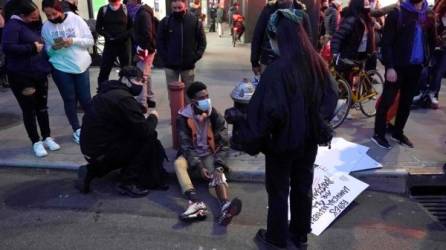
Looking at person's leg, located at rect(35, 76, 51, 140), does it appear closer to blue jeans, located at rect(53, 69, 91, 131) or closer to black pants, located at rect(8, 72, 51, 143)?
black pants, located at rect(8, 72, 51, 143)

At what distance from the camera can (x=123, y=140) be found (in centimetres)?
450

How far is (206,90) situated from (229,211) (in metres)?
1.30

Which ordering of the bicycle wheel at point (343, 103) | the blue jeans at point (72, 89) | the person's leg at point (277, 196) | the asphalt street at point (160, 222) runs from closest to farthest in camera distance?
the person's leg at point (277, 196)
the asphalt street at point (160, 222)
the blue jeans at point (72, 89)
the bicycle wheel at point (343, 103)

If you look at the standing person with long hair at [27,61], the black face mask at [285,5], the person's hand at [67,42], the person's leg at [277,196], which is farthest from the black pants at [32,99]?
the person's leg at [277,196]

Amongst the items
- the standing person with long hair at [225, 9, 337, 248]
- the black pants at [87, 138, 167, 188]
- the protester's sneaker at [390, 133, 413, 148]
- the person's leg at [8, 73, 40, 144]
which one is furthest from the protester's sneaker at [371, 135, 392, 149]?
the person's leg at [8, 73, 40, 144]

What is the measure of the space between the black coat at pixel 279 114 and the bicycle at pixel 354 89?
3.06 meters

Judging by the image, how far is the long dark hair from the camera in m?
2.92

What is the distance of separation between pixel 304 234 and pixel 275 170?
663 mm

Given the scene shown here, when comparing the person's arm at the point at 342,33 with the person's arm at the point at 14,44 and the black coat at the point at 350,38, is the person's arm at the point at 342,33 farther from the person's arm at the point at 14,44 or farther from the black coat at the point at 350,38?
the person's arm at the point at 14,44

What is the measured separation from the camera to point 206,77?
9430 millimetres

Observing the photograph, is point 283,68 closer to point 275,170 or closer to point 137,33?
point 275,170

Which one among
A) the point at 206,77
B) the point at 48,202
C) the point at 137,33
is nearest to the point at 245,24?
the point at 206,77

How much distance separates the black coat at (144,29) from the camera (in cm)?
659

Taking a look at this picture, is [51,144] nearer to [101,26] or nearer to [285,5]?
[101,26]
